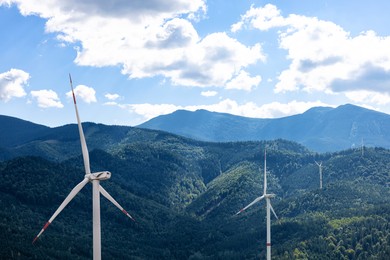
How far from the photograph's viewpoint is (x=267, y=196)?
19512 centimetres

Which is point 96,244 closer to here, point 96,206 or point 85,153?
point 96,206

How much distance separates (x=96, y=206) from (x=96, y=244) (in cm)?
802

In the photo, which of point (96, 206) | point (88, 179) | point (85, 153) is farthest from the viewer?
point (85, 153)

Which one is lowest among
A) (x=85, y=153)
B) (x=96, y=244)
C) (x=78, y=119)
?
(x=96, y=244)

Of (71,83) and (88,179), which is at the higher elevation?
(71,83)

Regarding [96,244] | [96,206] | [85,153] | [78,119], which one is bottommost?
[96,244]

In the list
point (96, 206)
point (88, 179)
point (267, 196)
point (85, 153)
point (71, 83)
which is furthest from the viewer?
point (267, 196)

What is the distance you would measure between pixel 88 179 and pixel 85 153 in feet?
34.0

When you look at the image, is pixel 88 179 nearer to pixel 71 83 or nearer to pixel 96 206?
pixel 96 206

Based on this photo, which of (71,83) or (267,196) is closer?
(71,83)

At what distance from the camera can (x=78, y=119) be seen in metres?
113

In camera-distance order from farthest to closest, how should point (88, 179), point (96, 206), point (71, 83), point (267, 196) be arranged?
point (267, 196) < point (88, 179) < point (96, 206) < point (71, 83)

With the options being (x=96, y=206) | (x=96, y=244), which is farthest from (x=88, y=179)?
(x=96, y=244)

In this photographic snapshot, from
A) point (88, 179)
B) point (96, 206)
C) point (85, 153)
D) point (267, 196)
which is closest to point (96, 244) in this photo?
point (96, 206)
